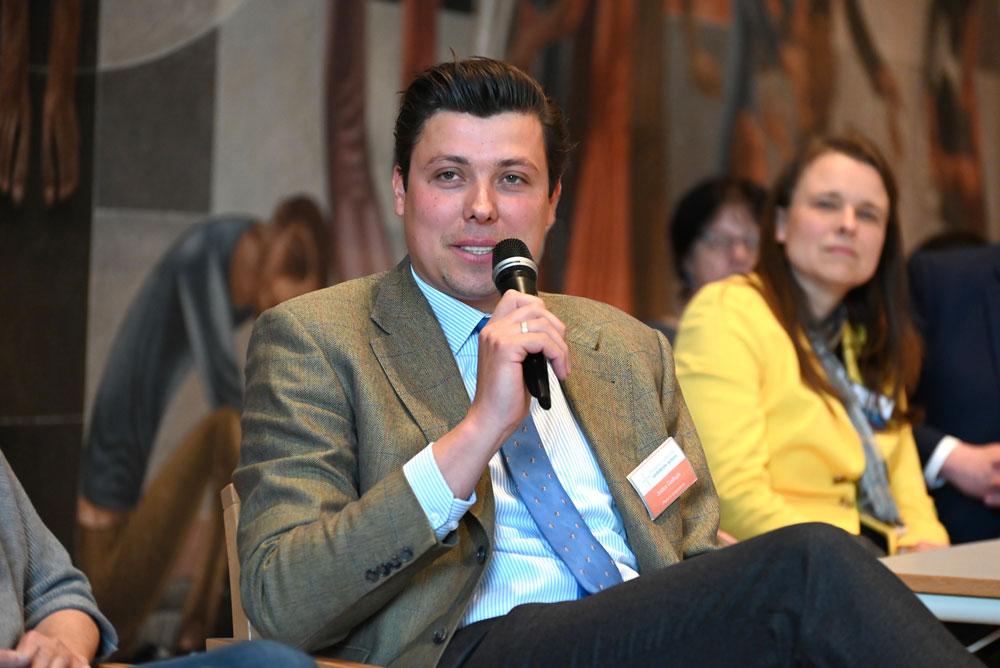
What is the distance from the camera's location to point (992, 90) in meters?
7.59

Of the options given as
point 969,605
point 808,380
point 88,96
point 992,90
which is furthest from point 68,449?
point 992,90

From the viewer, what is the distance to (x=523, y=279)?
6.73 feet

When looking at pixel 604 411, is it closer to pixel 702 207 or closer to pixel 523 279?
pixel 523 279

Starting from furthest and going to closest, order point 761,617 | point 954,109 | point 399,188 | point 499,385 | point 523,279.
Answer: point 954,109, point 399,188, point 523,279, point 499,385, point 761,617

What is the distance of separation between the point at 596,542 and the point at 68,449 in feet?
7.12

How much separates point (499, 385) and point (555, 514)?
0.36 meters

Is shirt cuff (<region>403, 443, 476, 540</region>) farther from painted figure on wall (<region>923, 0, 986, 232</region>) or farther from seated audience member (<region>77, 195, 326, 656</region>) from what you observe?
painted figure on wall (<region>923, 0, 986, 232</region>)

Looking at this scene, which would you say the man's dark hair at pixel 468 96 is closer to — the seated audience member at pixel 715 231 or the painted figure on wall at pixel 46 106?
the painted figure on wall at pixel 46 106

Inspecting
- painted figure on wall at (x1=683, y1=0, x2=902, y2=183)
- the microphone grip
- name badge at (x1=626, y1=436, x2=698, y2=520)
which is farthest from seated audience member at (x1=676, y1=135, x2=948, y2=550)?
painted figure on wall at (x1=683, y1=0, x2=902, y2=183)

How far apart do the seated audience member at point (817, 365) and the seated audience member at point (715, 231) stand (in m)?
1.23

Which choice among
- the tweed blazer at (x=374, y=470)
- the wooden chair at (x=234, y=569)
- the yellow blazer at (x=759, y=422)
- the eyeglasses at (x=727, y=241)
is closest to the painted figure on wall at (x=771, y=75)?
the eyeglasses at (x=727, y=241)

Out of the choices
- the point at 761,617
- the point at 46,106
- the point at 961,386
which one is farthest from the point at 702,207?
the point at 761,617

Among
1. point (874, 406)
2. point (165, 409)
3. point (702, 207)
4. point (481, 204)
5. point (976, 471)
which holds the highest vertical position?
point (481, 204)

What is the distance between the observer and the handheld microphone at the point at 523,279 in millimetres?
1935
